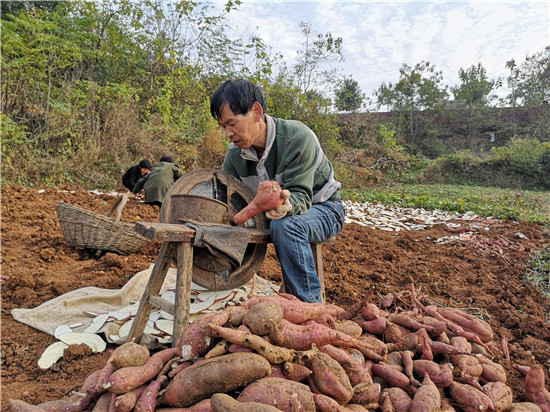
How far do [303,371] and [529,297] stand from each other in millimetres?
2887

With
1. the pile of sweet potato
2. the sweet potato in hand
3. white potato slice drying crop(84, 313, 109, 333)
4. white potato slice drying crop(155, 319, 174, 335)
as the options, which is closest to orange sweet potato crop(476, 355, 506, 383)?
the pile of sweet potato

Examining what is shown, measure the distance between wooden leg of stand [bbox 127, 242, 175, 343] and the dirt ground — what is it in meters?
0.26

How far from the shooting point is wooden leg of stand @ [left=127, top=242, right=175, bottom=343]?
2.08 meters

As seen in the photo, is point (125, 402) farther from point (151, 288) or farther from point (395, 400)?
point (395, 400)

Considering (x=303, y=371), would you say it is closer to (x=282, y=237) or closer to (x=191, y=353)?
(x=191, y=353)

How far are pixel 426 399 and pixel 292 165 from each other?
1.56m

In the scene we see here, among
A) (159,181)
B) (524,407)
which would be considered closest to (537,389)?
(524,407)

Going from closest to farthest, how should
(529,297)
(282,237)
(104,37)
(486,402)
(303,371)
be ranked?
1. (303,371)
2. (486,402)
3. (282,237)
4. (529,297)
5. (104,37)

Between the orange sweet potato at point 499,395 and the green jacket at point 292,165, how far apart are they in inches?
54.7

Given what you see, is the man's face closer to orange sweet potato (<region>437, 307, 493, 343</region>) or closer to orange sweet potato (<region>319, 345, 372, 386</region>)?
orange sweet potato (<region>319, 345, 372, 386</region>)

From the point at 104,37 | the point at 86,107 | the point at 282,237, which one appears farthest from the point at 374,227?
the point at 104,37

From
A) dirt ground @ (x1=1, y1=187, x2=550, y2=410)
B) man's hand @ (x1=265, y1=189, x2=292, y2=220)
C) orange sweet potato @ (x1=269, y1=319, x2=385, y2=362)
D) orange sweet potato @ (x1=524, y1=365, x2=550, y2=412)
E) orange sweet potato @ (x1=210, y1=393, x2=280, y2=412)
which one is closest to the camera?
orange sweet potato @ (x1=210, y1=393, x2=280, y2=412)

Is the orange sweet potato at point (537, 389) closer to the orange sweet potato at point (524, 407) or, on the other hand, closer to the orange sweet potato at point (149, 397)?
the orange sweet potato at point (524, 407)

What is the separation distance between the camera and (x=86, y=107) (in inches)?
287
